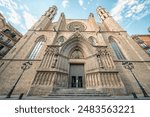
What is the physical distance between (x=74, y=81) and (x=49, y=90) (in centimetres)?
365

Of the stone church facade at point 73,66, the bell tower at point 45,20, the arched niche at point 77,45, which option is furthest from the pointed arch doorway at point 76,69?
the bell tower at point 45,20

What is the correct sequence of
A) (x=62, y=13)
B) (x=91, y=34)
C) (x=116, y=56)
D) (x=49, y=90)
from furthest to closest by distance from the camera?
(x=62, y=13) < (x=91, y=34) < (x=116, y=56) < (x=49, y=90)

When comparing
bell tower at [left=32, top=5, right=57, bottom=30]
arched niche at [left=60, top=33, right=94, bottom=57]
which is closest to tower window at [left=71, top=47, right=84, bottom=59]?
arched niche at [left=60, top=33, right=94, bottom=57]

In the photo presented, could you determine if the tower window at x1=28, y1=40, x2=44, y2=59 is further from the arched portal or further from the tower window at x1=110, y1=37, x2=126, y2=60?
the tower window at x1=110, y1=37, x2=126, y2=60

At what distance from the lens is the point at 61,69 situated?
35.4 ft

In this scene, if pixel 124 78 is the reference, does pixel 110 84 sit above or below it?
below

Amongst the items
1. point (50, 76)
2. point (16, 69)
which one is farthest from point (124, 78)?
point (16, 69)

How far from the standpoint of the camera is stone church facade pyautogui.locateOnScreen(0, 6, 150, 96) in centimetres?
916

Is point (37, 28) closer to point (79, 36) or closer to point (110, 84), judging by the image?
point (79, 36)

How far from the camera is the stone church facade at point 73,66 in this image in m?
9.16

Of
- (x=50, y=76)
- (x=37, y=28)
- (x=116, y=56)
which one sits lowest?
(x=50, y=76)

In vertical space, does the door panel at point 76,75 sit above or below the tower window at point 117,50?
below

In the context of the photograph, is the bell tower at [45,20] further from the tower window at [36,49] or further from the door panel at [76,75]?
the door panel at [76,75]

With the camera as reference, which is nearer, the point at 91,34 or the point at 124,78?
the point at 124,78
